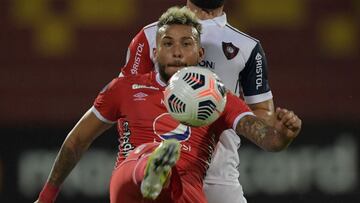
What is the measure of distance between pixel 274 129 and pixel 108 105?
0.83 metres

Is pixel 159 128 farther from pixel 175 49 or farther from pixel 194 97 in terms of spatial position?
pixel 194 97

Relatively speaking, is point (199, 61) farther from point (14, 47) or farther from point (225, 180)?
point (14, 47)

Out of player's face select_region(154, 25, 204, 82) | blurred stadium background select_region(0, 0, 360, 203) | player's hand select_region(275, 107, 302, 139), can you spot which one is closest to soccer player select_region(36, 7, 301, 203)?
player's face select_region(154, 25, 204, 82)

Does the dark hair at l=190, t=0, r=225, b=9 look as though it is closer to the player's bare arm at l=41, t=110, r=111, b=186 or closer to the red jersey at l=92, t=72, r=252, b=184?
the red jersey at l=92, t=72, r=252, b=184

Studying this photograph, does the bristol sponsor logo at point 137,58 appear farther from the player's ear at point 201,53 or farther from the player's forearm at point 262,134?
the player's forearm at point 262,134

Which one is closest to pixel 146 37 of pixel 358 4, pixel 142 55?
pixel 142 55

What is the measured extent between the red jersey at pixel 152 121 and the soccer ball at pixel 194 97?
0.28m

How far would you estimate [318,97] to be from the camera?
Result: 24.2 feet

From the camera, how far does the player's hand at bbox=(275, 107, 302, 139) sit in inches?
161

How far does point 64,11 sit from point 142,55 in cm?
216

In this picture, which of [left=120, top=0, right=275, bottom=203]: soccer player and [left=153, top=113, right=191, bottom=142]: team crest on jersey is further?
[left=120, top=0, right=275, bottom=203]: soccer player

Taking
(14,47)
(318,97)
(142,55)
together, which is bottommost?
(318,97)

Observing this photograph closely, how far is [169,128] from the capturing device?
4.69 m

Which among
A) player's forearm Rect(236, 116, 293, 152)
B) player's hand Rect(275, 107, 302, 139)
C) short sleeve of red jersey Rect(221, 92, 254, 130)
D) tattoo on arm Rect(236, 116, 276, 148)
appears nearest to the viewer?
player's hand Rect(275, 107, 302, 139)
